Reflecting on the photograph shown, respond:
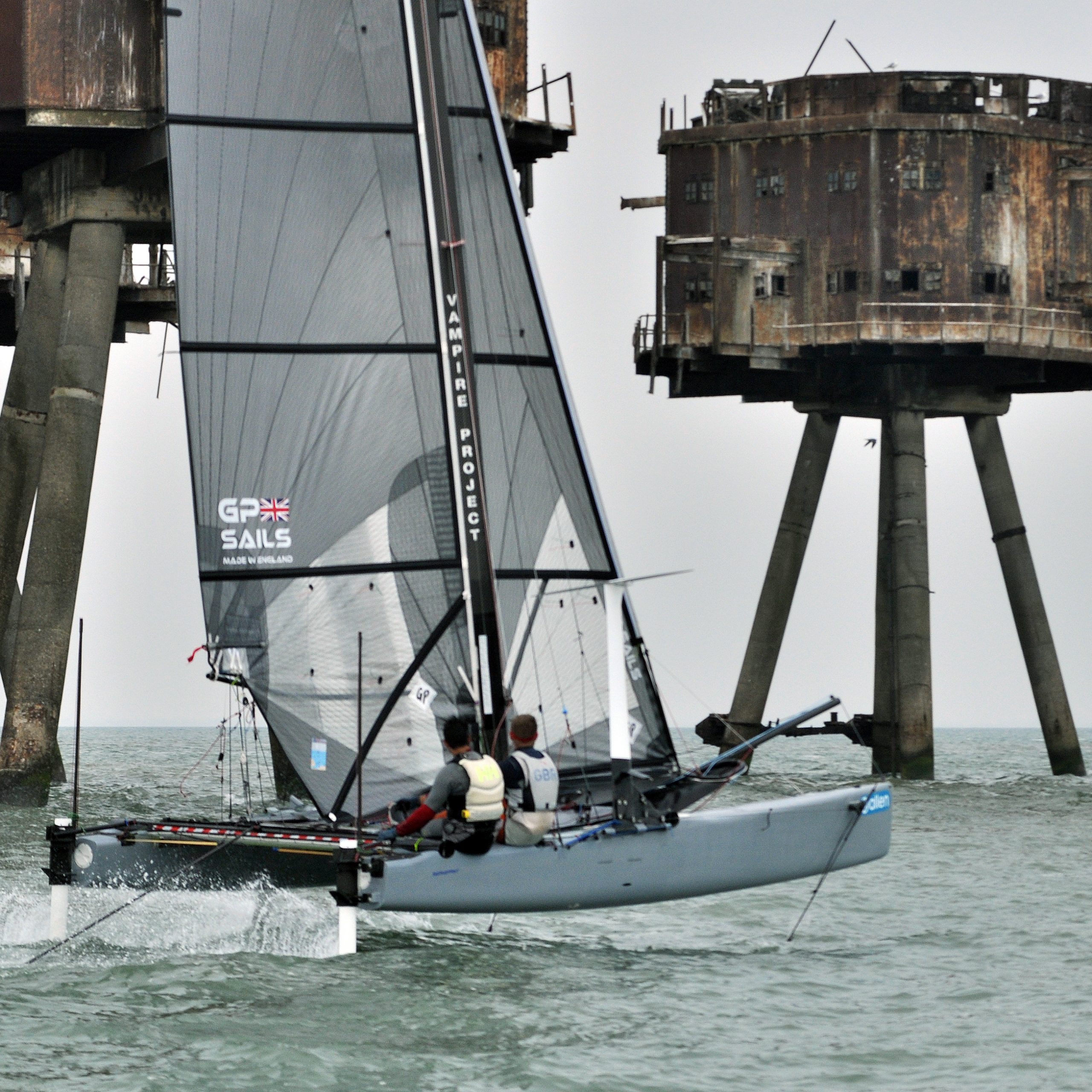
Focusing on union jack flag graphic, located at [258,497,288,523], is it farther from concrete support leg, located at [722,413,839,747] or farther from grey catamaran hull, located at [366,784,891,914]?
concrete support leg, located at [722,413,839,747]

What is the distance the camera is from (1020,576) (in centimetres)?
4038

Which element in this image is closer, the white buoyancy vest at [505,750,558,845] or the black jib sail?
the white buoyancy vest at [505,750,558,845]

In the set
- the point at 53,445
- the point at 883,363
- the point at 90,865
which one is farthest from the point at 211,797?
the point at 90,865

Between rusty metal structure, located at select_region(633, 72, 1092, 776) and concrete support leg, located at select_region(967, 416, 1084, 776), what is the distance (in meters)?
0.55

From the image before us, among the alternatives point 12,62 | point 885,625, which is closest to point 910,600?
point 885,625

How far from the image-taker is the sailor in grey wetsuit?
15.2 metres

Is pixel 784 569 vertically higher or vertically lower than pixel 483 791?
higher

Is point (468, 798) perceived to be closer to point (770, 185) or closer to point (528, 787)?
point (528, 787)

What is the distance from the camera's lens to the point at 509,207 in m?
18.7

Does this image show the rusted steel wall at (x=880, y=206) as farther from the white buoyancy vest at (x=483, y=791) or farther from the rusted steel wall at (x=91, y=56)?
the white buoyancy vest at (x=483, y=791)

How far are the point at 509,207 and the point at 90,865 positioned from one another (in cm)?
661

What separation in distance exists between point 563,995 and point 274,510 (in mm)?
4899

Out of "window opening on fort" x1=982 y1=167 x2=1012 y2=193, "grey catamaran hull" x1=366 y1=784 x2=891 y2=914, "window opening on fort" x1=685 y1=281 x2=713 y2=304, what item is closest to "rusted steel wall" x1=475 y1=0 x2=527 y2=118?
"window opening on fort" x1=685 y1=281 x2=713 y2=304

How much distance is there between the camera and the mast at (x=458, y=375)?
17562 mm
